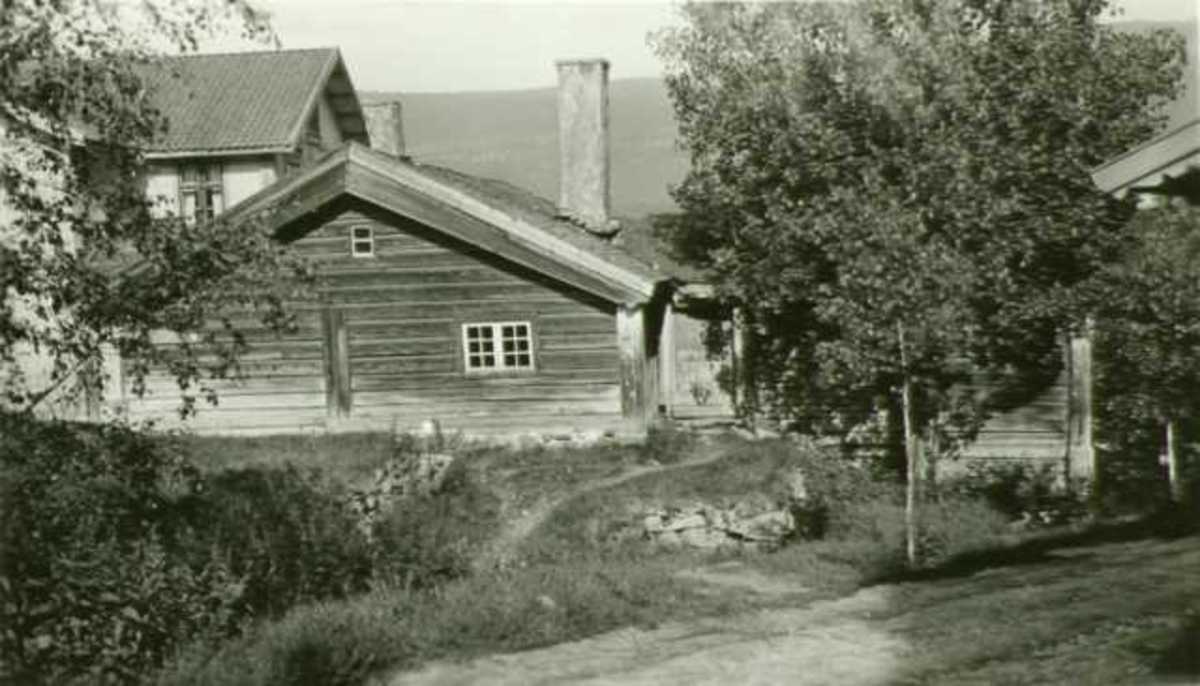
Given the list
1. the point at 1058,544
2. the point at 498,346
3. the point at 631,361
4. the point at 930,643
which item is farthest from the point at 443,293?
the point at 930,643

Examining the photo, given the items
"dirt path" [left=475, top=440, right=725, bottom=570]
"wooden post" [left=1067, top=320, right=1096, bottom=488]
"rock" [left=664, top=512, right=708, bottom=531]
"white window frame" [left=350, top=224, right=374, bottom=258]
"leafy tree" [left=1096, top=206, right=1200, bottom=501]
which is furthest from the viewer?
"white window frame" [left=350, top=224, right=374, bottom=258]

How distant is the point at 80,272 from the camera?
8.75m

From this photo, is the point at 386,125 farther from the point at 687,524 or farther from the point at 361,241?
the point at 687,524

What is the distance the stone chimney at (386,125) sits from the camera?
83.9 feet

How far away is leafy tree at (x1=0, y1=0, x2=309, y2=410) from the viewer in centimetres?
827

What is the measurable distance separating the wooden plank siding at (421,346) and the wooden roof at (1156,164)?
11.5 m

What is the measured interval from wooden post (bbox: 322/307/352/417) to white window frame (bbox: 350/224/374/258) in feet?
3.65

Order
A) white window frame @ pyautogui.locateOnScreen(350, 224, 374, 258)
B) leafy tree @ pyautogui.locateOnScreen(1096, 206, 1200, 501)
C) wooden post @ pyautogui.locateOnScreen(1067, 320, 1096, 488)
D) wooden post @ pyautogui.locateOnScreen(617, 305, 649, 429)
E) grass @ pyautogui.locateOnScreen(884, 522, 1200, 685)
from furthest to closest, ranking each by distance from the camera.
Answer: white window frame @ pyautogui.locateOnScreen(350, 224, 374, 258)
wooden post @ pyautogui.locateOnScreen(617, 305, 649, 429)
wooden post @ pyautogui.locateOnScreen(1067, 320, 1096, 488)
leafy tree @ pyautogui.locateOnScreen(1096, 206, 1200, 501)
grass @ pyautogui.locateOnScreen(884, 522, 1200, 685)

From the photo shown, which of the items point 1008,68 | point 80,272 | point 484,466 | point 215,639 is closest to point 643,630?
point 215,639

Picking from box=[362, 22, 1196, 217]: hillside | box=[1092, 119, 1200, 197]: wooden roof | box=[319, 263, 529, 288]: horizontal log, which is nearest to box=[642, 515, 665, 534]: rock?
box=[319, 263, 529, 288]: horizontal log

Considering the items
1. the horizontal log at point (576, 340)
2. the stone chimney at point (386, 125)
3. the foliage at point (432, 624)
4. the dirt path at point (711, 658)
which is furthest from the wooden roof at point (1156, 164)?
the stone chimney at point (386, 125)

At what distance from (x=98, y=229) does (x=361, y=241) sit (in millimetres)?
11151

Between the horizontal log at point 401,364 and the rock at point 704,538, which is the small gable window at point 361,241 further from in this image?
the rock at point 704,538

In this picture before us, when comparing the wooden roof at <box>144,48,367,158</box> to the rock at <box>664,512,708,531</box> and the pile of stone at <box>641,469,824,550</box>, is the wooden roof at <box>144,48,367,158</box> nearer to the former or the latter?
the pile of stone at <box>641,469,824,550</box>
